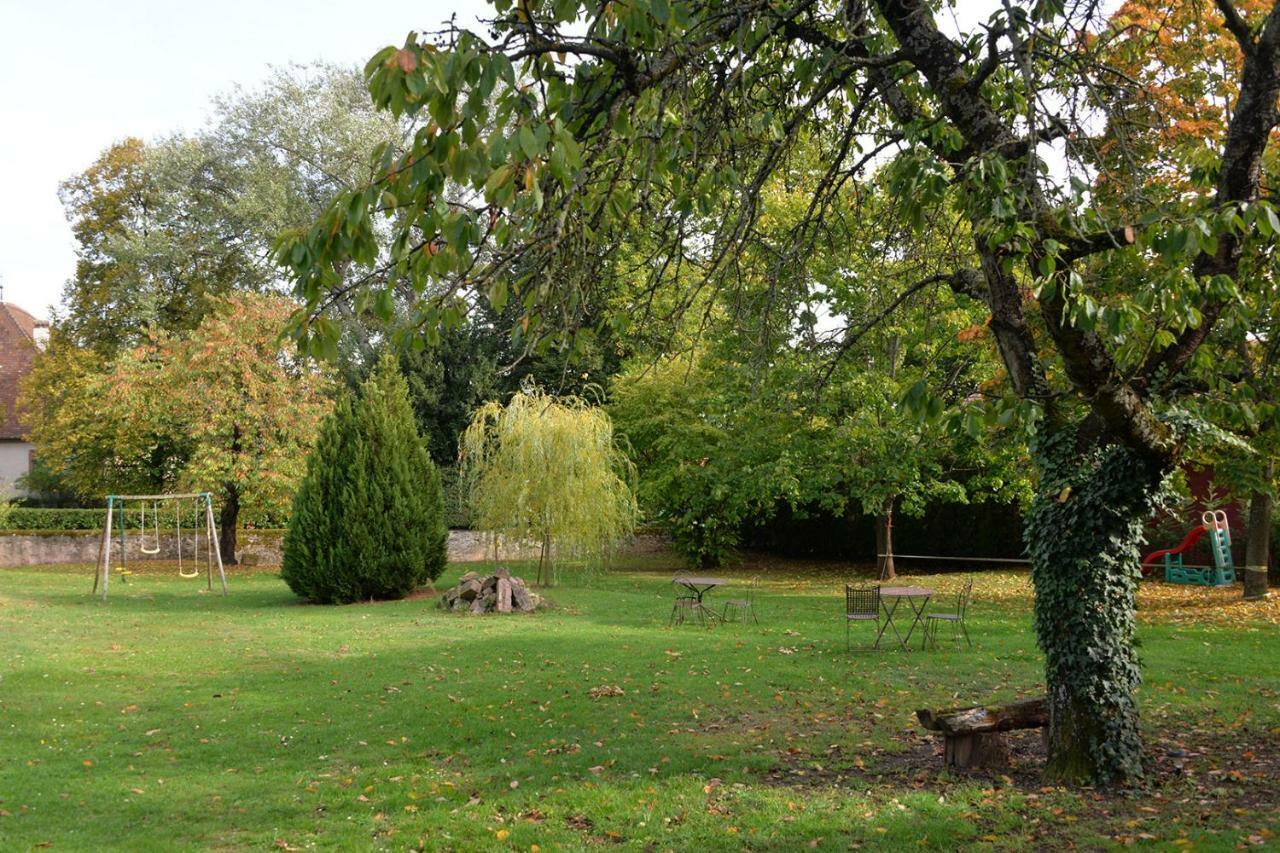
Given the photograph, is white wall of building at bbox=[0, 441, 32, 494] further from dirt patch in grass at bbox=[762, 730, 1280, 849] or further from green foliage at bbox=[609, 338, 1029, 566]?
dirt patch in grass at bbox=[762, 730, 1280, 849]

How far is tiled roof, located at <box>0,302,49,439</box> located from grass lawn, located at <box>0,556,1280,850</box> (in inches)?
1199

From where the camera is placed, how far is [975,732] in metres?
6.61

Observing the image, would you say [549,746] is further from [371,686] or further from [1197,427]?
[1197,427]

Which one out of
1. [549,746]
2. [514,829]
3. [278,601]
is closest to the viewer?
[514,829]

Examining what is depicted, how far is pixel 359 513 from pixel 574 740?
11.6 metres

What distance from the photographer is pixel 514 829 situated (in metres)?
5.64

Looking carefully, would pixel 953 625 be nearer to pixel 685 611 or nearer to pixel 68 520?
pixel 685 611

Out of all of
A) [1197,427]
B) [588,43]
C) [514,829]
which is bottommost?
[514,829]

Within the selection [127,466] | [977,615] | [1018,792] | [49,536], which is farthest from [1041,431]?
[49,536]

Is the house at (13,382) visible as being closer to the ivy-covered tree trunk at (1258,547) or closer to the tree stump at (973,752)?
the ivy-covered tree trunk at (1258,547)

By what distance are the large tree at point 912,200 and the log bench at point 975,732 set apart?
362 mm

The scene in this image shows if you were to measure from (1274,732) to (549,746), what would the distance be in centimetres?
554

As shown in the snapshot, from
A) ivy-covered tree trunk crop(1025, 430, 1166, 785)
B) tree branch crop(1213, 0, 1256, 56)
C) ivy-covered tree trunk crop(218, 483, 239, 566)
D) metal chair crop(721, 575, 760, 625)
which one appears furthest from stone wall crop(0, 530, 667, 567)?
tree branch crop(1213, 0, 1256, 56)

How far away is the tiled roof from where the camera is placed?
131ft
